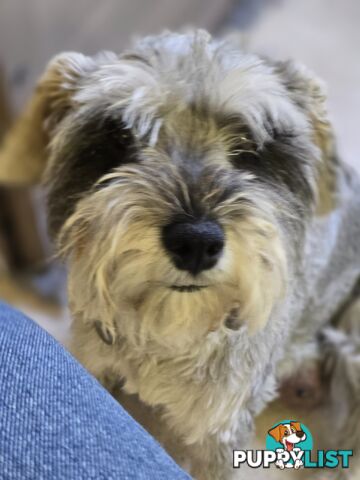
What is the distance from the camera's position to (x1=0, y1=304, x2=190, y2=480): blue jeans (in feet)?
2.31

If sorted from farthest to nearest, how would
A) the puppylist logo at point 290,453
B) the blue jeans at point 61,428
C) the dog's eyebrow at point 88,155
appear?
the puppylist logo at point 290,453
the dog's eyebrow at point 88,155
the blue jeans at point 61,428

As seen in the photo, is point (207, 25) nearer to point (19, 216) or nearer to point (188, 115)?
point (19, 216)

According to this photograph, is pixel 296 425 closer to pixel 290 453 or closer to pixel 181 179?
pixel 290 453

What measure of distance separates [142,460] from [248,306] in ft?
0.87

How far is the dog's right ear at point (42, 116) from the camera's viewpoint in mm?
1084

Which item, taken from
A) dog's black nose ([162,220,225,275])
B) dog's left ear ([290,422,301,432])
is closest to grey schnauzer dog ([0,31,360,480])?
dog's black nose ([162,220,225,275])

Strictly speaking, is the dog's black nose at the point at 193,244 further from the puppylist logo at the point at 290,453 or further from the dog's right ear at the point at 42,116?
the puppylist logo at the point at 290,453

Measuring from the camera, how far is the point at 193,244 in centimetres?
81

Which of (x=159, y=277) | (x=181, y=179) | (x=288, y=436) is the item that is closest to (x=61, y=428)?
(x=159, y=277)

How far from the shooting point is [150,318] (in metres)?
0.93

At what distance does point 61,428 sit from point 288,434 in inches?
24.6

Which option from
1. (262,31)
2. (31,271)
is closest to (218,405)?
(31,271)

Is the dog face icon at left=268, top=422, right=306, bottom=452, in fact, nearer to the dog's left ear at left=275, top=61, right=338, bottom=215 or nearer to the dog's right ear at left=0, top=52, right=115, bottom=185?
the dog's left ear at left=275, top=61, right=338, bottom=215

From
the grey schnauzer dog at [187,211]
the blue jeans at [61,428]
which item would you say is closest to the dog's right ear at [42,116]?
the grey schnauzer dog at [187,211]
